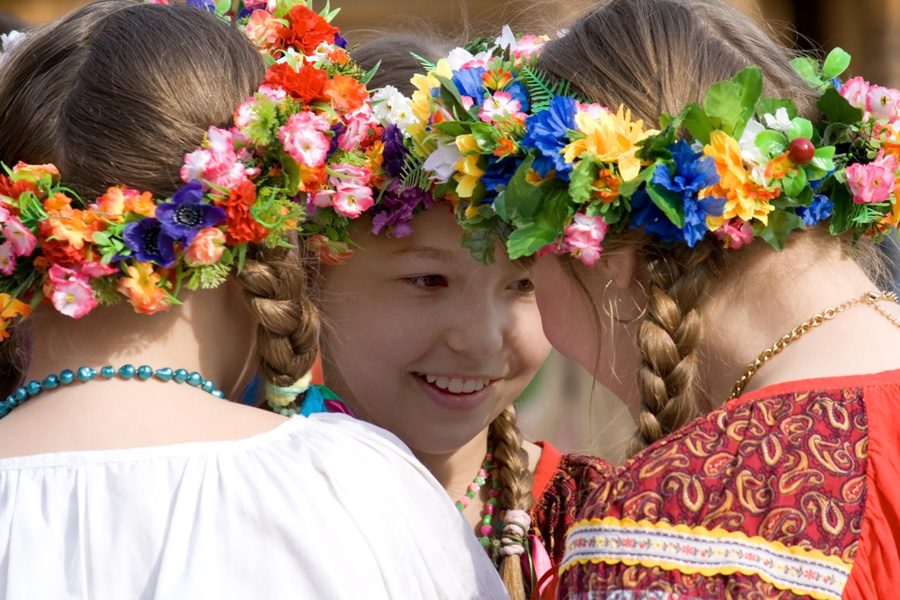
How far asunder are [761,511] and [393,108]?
138cm

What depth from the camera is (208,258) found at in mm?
1874

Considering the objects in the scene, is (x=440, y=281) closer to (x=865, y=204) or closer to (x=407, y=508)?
(x=407, y=508)

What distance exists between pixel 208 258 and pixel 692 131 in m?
0.93

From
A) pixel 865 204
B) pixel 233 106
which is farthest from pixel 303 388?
pixel 865 204

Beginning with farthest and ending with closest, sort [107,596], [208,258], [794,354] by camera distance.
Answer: [208,258] → [794,354] → [107,596]

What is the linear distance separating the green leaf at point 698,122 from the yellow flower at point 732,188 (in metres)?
0.01

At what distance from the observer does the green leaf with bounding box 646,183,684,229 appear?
1797 mm

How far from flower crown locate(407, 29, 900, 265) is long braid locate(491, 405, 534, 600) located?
0.93 metres

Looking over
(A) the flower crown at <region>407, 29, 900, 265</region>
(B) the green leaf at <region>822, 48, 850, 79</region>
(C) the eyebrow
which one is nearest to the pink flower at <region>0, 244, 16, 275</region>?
(A) the flower crown at <region>407, 29, 900, 265</region>

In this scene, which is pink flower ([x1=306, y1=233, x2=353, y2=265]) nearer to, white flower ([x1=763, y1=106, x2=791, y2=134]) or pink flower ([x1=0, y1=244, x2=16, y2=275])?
pink flower ([x1=0, y1=244, x2=16, y2=275])

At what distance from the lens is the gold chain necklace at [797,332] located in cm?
178

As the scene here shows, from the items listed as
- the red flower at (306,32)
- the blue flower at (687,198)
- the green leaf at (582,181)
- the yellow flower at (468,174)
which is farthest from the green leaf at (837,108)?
the red flower at (306,32)

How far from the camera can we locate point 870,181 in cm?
190

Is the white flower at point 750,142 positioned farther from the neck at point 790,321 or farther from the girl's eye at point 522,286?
the girl's eye at point 522,286
